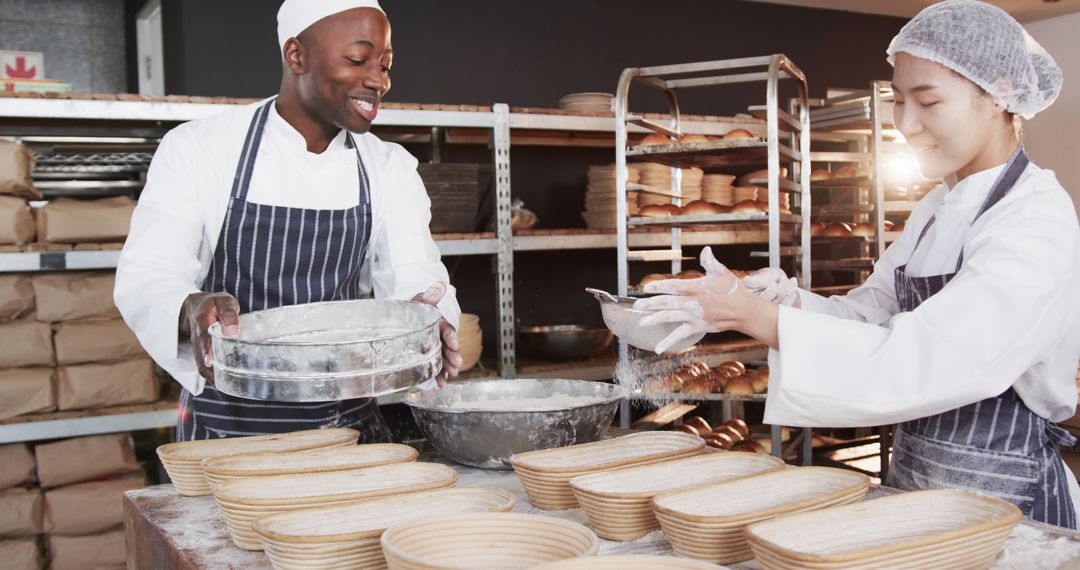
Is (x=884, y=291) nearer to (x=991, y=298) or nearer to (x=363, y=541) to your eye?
(x=991, y=298)

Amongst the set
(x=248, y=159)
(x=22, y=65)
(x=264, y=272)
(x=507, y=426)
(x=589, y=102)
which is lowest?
(x=507, y=426)

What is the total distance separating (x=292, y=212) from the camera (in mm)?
2117

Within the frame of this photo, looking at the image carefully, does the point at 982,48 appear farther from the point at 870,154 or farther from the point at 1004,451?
the point at 870,154

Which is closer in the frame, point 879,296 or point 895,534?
point 895,534

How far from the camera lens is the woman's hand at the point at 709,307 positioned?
1520 millimetres

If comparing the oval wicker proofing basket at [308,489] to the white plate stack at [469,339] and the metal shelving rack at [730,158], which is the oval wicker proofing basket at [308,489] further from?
the metal shelving rack at [730,158]

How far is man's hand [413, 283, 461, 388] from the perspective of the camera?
72.6 inches

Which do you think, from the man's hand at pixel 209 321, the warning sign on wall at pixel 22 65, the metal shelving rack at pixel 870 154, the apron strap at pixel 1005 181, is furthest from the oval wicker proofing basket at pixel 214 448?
the warning sign on wall at pixel 22 65

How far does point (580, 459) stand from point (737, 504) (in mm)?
334

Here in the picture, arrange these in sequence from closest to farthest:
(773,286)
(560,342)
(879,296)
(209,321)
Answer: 1. (209,321)
2. (773,286)
3. (879,296)
4. (560,342)

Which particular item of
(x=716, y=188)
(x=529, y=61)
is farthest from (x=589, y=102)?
(x=529, y=61)

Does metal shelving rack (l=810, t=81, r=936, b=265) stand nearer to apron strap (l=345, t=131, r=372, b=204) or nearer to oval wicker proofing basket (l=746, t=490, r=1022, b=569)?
apron strap (l=345, t=131, r=372, b=204)

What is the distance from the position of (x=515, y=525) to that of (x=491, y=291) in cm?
355

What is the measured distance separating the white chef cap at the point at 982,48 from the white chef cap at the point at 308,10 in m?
1.13
